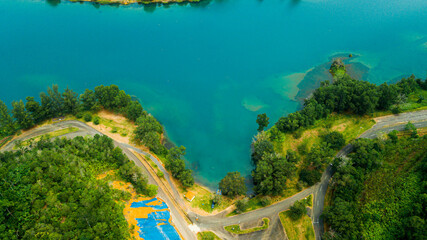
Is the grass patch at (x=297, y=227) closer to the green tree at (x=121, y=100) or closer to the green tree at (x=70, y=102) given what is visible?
the green tree at (x=121, y=100)

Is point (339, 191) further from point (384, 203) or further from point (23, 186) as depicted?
point (23, 186)

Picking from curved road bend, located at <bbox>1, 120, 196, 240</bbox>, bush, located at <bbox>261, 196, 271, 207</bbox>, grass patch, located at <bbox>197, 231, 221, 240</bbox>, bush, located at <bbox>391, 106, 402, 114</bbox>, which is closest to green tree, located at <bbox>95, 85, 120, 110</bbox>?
curved road bend, located at <bbox>1, 120, 196, 240</bbox>

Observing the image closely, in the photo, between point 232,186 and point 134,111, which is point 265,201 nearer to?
point 232,186

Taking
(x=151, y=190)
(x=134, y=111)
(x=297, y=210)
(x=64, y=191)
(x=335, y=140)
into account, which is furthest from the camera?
(x=134, y=111)

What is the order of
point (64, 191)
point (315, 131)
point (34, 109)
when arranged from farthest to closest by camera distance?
point (315, 131)
point (34, 109)
point (64, 191)

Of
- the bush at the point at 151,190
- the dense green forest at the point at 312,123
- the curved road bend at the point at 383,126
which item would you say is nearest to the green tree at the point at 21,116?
the bush at the point at 151,190

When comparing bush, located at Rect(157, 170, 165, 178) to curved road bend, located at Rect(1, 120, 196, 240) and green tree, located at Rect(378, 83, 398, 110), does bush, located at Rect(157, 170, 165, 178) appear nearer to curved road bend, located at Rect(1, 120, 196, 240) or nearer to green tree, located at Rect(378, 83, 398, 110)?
curved road bend, located at Rect(1, 120, 196, 240)

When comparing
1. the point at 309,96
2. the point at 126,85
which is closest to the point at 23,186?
the point at 126,85

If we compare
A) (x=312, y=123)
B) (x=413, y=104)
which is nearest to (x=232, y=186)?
(x=312, y=123)
